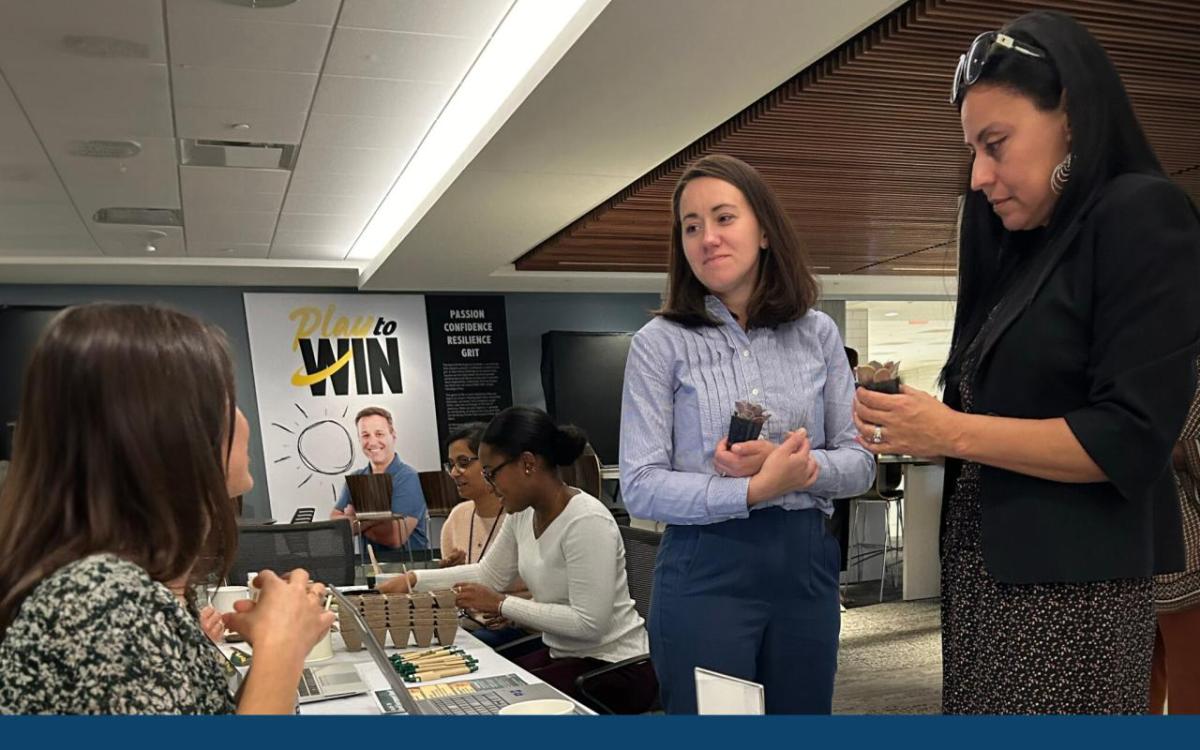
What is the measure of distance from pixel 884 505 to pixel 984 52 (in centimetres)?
765

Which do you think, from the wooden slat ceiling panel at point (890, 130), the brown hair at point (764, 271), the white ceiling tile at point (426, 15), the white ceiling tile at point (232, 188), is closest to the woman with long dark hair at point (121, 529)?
the brown hair at point (764, 271)

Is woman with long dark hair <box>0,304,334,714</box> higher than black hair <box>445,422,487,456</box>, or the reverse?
woman with long dark hair <box>0,304,334,714</box>

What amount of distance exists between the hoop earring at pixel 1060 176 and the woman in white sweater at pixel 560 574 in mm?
1745

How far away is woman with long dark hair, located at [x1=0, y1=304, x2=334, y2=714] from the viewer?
871 millimetres

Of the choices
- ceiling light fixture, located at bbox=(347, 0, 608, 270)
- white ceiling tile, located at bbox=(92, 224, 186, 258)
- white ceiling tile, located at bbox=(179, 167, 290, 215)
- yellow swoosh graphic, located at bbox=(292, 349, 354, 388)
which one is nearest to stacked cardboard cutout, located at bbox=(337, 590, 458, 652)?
ceiling light fixture, located at bbox=(347, 0, 608, 270)

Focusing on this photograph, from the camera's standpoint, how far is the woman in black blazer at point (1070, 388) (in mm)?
1038

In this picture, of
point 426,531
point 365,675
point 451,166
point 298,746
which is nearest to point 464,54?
point 451,166

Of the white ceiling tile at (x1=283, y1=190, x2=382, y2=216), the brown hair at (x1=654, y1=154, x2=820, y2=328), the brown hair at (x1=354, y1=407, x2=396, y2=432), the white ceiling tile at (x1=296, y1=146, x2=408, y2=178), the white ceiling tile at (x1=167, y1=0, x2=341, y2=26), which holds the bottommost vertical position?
the brown hair at (x1=354, y1=407, x2=396, y2=432)

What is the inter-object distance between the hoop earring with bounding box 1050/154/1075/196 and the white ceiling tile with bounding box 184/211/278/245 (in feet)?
22.9

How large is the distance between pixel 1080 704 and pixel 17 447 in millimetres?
1176

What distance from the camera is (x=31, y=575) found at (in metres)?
0.95

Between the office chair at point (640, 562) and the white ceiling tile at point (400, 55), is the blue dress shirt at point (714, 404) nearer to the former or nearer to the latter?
the office chair at point (640, 562)

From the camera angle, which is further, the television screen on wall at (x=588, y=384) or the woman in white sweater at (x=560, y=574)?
the television screen on wall at (x=588, y=384)

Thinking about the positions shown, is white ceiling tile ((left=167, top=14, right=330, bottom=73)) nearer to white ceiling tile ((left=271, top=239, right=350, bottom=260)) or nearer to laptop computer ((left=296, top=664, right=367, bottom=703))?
laptop computer ((left=296, top=664, right=367, bottom=703))
